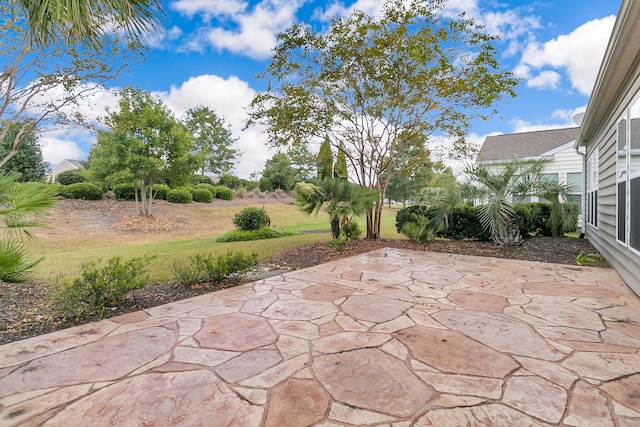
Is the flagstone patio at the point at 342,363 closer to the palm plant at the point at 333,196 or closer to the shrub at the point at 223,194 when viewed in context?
the palm plant at the point at 333,196

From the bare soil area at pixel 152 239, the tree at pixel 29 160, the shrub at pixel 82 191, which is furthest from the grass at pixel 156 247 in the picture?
the tree at pixel 29 160

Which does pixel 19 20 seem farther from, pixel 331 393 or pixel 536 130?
pixel 536 130

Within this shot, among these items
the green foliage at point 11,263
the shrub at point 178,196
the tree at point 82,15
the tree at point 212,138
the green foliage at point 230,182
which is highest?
the tree at point 212,138

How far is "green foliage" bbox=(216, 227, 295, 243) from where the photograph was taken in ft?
30.6

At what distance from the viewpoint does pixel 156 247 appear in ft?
27.3

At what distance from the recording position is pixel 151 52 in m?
6.20

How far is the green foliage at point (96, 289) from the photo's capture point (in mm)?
2916

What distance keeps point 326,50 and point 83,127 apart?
5604 millimetres

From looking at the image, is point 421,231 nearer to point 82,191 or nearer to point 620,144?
point 620,144

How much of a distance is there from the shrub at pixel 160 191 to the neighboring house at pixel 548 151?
14361mm

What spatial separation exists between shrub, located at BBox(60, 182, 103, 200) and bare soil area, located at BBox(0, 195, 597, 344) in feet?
1.27

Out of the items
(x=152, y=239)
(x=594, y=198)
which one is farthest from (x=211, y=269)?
(x=594, y=198)

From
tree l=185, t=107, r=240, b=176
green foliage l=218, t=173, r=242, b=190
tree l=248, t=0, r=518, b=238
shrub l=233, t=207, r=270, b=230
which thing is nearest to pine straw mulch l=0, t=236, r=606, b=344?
tree l=248, t=0, r=518, b=238

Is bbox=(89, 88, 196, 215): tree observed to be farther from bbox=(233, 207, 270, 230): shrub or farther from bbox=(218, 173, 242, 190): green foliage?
bbox=(218, 173, 242, 190): green foliage
